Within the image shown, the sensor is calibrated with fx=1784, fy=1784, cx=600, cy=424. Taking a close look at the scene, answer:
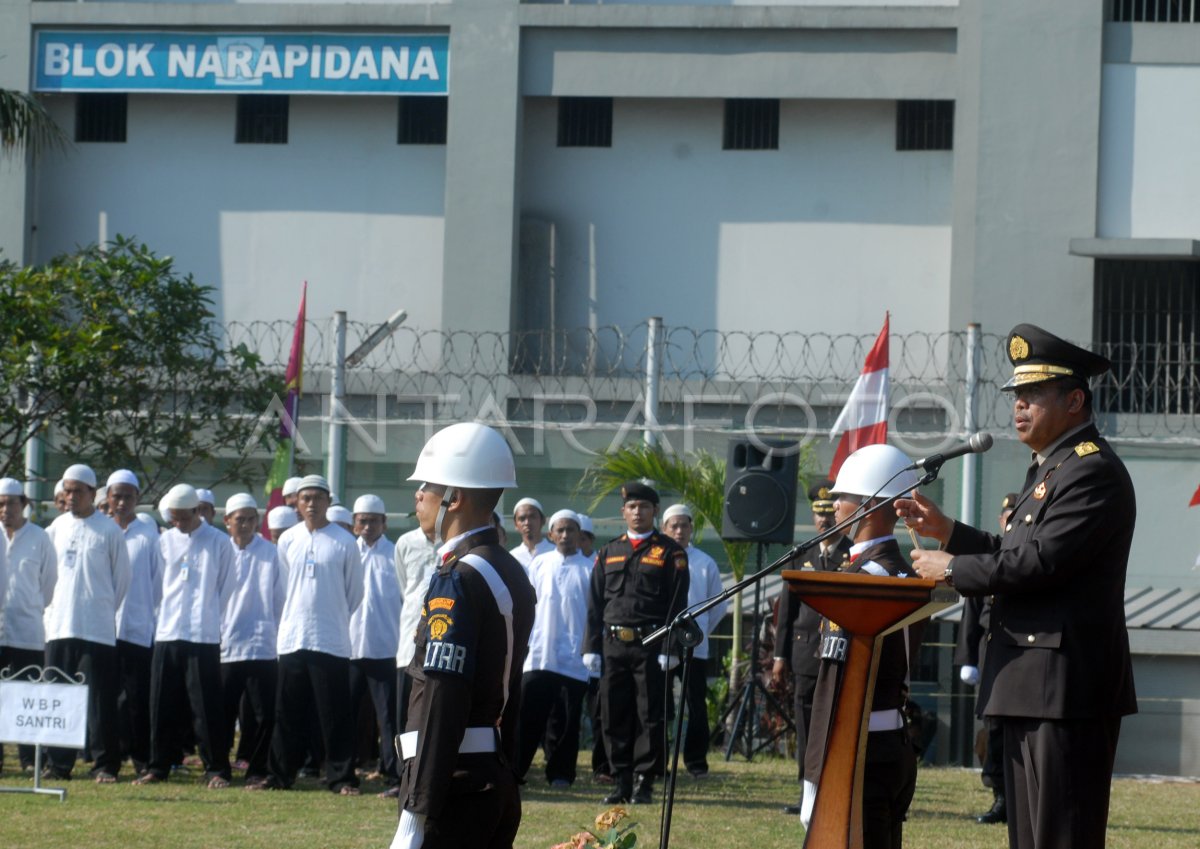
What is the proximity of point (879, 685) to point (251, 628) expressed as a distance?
657 centimetres

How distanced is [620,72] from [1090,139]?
5.34 metres

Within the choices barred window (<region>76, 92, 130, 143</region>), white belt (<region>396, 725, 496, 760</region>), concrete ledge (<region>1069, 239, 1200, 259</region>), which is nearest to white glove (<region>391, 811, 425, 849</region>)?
white belt (<region>396, 725, 496, 760</region>)

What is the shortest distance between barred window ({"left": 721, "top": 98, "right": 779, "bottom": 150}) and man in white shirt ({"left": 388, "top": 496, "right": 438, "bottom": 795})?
1024 centimetres

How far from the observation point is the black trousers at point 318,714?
38.3ft

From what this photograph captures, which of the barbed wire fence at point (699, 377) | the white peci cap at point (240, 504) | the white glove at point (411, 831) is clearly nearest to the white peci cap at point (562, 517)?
the white peci cap at point (240, 504)

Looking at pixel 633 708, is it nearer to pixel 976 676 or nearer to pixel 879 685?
pixel 976 676

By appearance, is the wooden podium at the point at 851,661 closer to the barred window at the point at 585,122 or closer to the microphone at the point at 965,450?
A: the microphone at the point at 965,450

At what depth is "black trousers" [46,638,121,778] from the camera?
11.8 metres

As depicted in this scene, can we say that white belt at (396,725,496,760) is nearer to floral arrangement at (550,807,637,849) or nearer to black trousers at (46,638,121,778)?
floral arrangement at (550,807,637,849)

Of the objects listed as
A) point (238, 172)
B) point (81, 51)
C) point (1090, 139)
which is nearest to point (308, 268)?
point (238, 172)

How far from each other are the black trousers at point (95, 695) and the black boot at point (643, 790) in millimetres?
3477

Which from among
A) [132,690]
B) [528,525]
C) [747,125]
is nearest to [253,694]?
[132,690]

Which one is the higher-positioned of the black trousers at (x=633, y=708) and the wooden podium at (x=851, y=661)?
the wooden podium at (x=851, y=661)

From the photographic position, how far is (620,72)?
20672 millimetres
